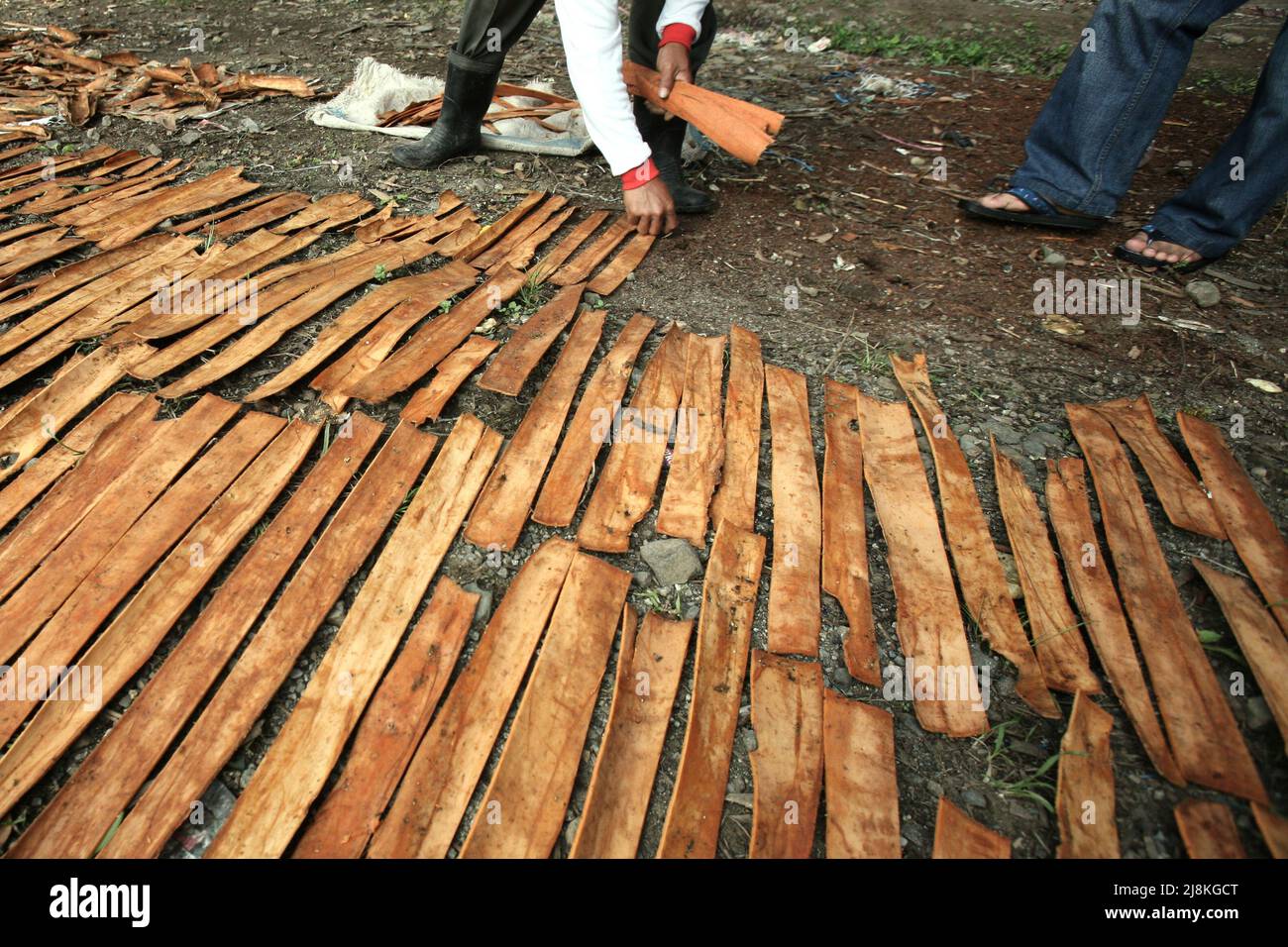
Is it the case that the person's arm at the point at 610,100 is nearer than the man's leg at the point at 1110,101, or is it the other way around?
the person's arm at the point at 610,100

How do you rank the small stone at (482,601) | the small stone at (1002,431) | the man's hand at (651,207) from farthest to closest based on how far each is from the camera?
the man's hand at (651,207) < the small stone at (1002,431) < the small stone at (482,601)

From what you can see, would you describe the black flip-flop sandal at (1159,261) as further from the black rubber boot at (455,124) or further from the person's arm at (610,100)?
the black rubber boot at (455,124)

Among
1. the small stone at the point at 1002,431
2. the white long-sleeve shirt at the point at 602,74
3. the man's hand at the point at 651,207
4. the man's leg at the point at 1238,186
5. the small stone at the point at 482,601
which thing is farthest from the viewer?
the man's hand at the point at 651,207

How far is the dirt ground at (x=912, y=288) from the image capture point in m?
1.56

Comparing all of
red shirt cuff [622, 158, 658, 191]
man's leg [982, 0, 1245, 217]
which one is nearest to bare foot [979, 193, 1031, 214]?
man's leg [982, 0, 1245, 217]

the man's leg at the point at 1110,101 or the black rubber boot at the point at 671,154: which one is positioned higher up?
the man's leg at the point at 1110,101

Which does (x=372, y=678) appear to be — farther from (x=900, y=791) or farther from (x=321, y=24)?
(x=321, y=24)

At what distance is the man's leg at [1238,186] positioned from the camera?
2.66 m

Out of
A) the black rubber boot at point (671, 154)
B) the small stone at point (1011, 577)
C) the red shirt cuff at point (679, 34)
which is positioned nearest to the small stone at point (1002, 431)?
the small stone at point (1011, 577)

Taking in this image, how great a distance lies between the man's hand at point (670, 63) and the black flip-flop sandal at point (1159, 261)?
1.90 m

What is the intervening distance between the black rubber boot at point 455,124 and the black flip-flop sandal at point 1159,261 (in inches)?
110

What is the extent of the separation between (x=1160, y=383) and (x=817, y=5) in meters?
4.69

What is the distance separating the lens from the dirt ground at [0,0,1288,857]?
5.11ft

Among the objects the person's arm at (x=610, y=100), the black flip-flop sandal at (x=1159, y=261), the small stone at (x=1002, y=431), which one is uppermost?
the person's arm at (x=610, y=100)
